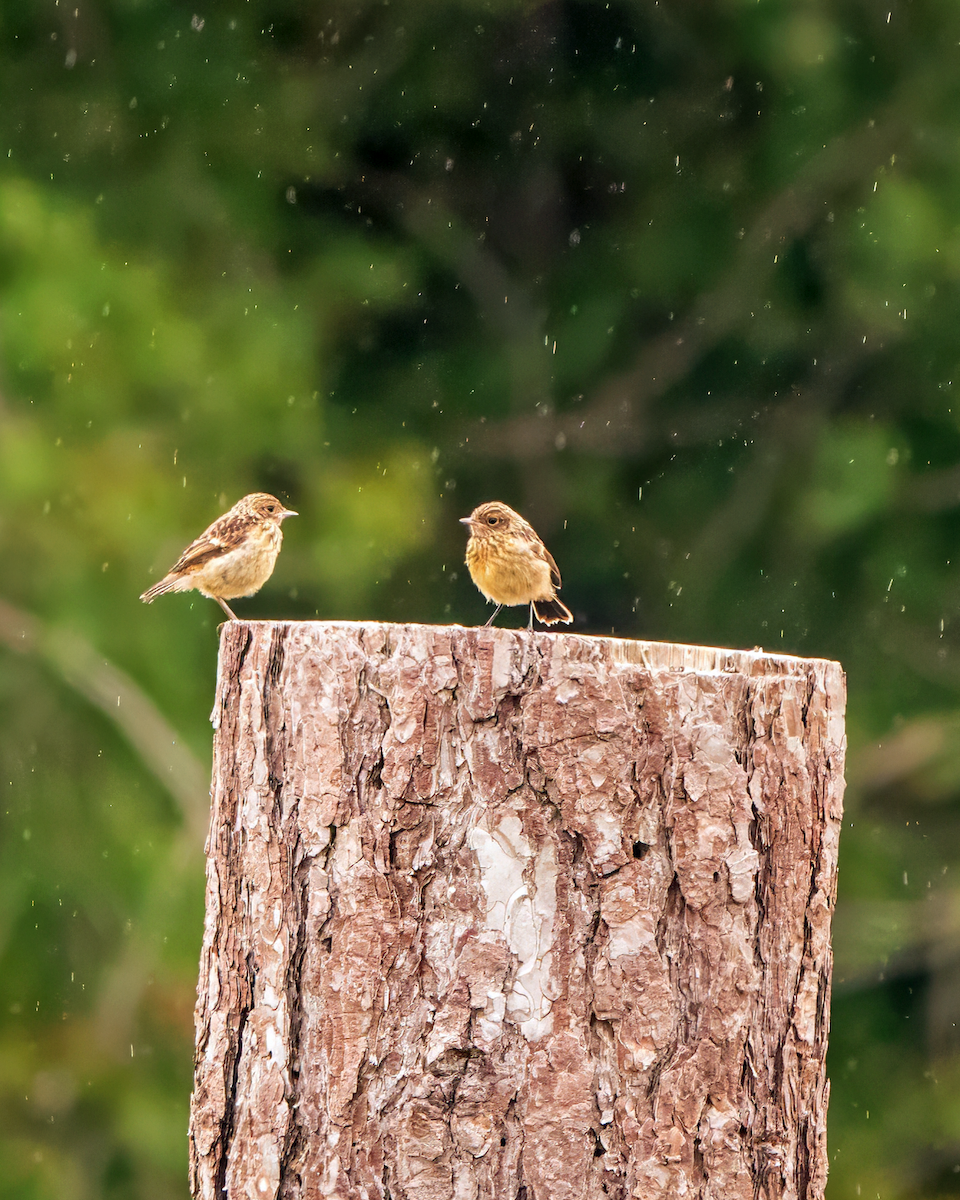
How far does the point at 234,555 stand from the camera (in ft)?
12.9

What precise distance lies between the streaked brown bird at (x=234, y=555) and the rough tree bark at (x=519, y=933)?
1832mm

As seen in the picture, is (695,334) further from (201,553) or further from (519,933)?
(519,933)

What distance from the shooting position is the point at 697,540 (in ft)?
25.6

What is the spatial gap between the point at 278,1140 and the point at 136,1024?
4.96 meters

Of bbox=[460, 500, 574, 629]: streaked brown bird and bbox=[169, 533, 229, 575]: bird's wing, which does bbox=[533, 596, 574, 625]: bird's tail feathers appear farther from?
bbox=[169, 533, 229, 575]: bird's wing

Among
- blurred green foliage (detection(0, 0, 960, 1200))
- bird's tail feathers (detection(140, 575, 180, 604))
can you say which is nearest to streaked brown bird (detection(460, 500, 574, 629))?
bird's tail feathers (detection(140, 575, 180, 604))

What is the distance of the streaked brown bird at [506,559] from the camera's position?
363 cm

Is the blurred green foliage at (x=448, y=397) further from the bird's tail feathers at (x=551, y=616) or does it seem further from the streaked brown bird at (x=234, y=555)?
the streaked brown bird at (x=234, y=555)

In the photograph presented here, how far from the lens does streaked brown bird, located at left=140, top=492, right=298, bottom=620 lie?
3930 mm

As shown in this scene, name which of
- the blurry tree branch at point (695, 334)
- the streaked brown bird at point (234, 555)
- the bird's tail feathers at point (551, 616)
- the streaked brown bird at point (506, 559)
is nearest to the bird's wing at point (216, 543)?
the streaked brown bird at point (234, 555)

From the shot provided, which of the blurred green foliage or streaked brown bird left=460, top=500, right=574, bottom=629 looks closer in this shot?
streaked brown bird left=460, top=500, right=574, bottom=629

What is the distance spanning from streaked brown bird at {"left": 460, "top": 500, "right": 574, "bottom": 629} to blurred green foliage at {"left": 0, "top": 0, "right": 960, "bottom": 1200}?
3159 mm

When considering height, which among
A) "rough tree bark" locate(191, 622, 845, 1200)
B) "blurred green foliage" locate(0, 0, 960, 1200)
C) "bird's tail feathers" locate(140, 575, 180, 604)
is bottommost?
"rough tree bark" locate(191, 622, 845, 1200)

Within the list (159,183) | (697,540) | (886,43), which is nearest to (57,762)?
(159,183)
